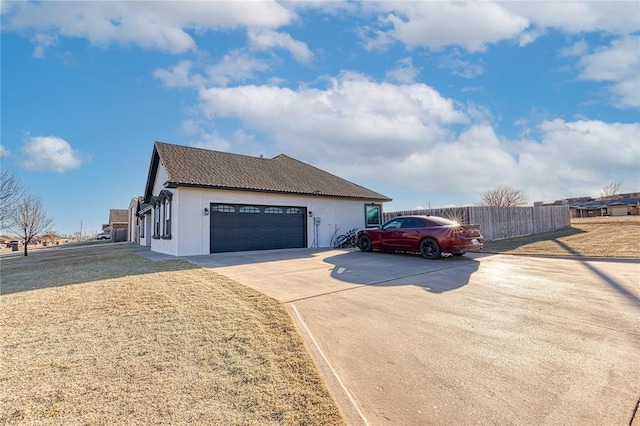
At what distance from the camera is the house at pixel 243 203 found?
12445mm

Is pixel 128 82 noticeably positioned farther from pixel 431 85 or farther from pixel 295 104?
pixel 431 85

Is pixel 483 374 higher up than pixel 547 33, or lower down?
lower down

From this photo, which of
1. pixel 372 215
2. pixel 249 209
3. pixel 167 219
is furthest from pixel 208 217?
pixel 372 215

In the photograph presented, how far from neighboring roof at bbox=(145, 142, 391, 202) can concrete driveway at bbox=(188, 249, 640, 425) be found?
7.59 meters

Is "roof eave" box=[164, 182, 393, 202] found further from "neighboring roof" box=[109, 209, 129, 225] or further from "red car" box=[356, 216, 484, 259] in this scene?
"neighboring roof" box=[109, 209, 129, 225]

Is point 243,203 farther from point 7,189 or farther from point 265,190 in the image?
point 7,189

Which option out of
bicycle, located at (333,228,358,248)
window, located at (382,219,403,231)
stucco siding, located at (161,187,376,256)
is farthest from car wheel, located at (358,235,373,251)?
stucco siding, located at (161,187,376,256)

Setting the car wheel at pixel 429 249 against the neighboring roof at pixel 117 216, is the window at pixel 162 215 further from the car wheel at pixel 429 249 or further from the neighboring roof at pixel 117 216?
the neighboring roof at pixel 117 216

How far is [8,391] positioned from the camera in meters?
2.53

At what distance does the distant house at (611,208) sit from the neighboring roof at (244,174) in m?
39.8

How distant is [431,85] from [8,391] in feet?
46.0

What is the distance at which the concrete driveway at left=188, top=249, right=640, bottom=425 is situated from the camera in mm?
2291

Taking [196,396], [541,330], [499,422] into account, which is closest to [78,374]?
[196,396]

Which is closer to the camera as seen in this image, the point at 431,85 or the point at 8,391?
the point at 8,391
